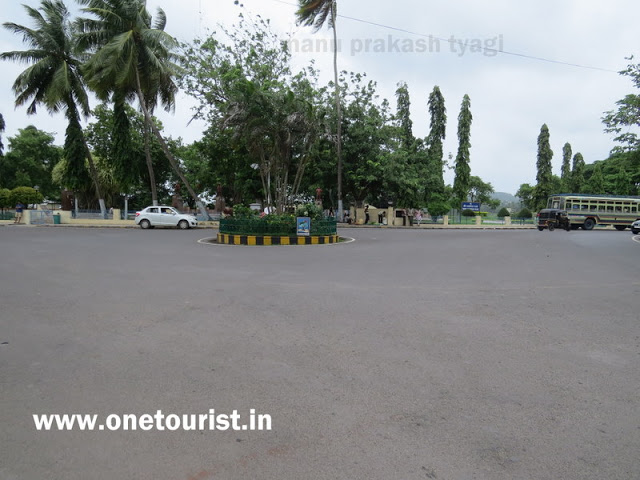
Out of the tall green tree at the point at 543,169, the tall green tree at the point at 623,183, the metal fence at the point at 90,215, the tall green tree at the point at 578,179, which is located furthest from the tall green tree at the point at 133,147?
the tall green tree at the point at 578,179

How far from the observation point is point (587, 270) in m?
9.97

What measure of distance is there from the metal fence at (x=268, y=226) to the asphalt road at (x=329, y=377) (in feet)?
33.0

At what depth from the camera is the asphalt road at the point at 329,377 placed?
2529 mm

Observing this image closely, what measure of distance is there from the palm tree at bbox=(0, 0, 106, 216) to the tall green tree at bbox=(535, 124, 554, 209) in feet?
156

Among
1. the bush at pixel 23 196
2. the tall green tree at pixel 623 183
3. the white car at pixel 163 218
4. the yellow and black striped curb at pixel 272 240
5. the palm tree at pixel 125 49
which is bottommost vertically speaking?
the yellow and black striped curb at pixel 272 240

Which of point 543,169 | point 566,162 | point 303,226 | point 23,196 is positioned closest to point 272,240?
point 303,226

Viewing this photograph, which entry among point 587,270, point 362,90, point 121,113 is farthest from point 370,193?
point 587,270

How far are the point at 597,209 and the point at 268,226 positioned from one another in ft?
92.7

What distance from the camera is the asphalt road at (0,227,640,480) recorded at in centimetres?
253

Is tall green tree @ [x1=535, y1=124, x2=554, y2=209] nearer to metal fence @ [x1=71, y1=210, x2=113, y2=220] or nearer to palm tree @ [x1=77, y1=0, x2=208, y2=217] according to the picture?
palm tree @ [x1=77, y1=0, x2=208, y2=217]

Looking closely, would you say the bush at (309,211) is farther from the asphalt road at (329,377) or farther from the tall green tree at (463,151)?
the tall green tree at (463,151)

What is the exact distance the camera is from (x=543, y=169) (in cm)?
5372

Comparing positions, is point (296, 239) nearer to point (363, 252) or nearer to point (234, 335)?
point (363, 252)

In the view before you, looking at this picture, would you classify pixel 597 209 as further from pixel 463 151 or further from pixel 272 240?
pixel 272 240
